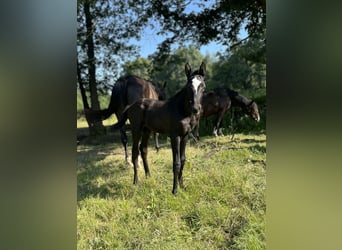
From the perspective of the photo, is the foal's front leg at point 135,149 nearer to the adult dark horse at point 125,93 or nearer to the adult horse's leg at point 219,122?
the adult dark horse at point 125,93

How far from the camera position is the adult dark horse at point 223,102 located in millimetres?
2367

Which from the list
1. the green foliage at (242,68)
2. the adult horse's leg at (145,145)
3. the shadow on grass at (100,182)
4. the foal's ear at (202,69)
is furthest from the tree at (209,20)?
the shadow on grass at (100,182)

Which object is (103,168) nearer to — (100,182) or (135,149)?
(100,182)

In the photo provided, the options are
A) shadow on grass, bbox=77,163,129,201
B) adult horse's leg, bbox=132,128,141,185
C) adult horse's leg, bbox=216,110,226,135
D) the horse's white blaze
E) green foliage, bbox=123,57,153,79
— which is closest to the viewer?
the horse's white blaze

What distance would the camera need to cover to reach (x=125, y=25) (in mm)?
2631

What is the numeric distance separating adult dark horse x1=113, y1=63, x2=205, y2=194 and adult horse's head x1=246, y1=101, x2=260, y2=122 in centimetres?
46

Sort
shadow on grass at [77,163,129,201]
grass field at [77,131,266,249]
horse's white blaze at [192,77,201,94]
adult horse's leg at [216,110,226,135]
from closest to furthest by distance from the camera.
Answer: grass field at [77,131,266,249] < horse's white blaze at [192,77,201,94] < shadow on grass at [77,163,129,201] < adult horse's leg at [216,110,226,135]

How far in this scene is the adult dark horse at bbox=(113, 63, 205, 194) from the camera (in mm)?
1993

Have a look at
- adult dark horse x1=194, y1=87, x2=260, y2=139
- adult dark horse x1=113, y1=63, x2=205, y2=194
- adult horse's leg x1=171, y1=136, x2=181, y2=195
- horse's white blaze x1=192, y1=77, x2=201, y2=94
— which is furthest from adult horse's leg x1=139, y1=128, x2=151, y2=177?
horse's white blaze x1=192, y1=77, x2=201, y2=94

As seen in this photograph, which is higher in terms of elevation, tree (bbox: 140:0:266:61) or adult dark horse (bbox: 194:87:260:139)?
tree (bbox: 140:0:266:61)

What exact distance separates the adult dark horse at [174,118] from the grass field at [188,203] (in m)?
0.12

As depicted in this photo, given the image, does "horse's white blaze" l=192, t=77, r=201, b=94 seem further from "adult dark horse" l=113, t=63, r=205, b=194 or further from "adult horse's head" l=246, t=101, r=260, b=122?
"adult horse's head" l=246, t=101, r=260, b=122
